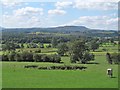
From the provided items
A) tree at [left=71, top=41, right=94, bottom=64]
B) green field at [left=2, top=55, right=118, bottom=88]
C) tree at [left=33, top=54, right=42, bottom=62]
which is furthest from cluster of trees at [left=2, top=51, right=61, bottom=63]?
green field at [left=2, top=55, right=118, bottom=88]

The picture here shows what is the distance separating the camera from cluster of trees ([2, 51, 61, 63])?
67.2m

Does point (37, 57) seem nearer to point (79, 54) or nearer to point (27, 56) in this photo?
point (27, 56)

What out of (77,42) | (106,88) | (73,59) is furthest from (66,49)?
(106,88)

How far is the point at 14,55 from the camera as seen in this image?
68625mm

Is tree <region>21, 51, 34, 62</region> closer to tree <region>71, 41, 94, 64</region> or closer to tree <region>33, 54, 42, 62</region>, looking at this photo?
tree <region>33, 54, 42, 62</region>

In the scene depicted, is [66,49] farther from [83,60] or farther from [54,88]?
[54,88]

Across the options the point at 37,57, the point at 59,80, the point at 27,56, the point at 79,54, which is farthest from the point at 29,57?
the point at 59,80

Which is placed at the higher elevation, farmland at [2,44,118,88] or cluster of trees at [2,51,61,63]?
farmland at [2,44,118,88]

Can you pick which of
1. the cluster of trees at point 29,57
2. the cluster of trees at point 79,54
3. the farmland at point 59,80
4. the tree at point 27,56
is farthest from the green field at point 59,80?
the cluster of trees at point 79,54

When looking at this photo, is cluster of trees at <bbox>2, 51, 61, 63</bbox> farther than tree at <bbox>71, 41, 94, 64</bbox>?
No

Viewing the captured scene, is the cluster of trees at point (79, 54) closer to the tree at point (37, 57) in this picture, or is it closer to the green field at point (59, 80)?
the tree at point (37, 57)

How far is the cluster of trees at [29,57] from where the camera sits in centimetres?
6719

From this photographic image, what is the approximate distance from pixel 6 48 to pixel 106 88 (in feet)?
245

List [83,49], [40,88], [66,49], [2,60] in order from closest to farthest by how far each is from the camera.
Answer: [40,88] < [2,60] < [83,49] < [66,49]
